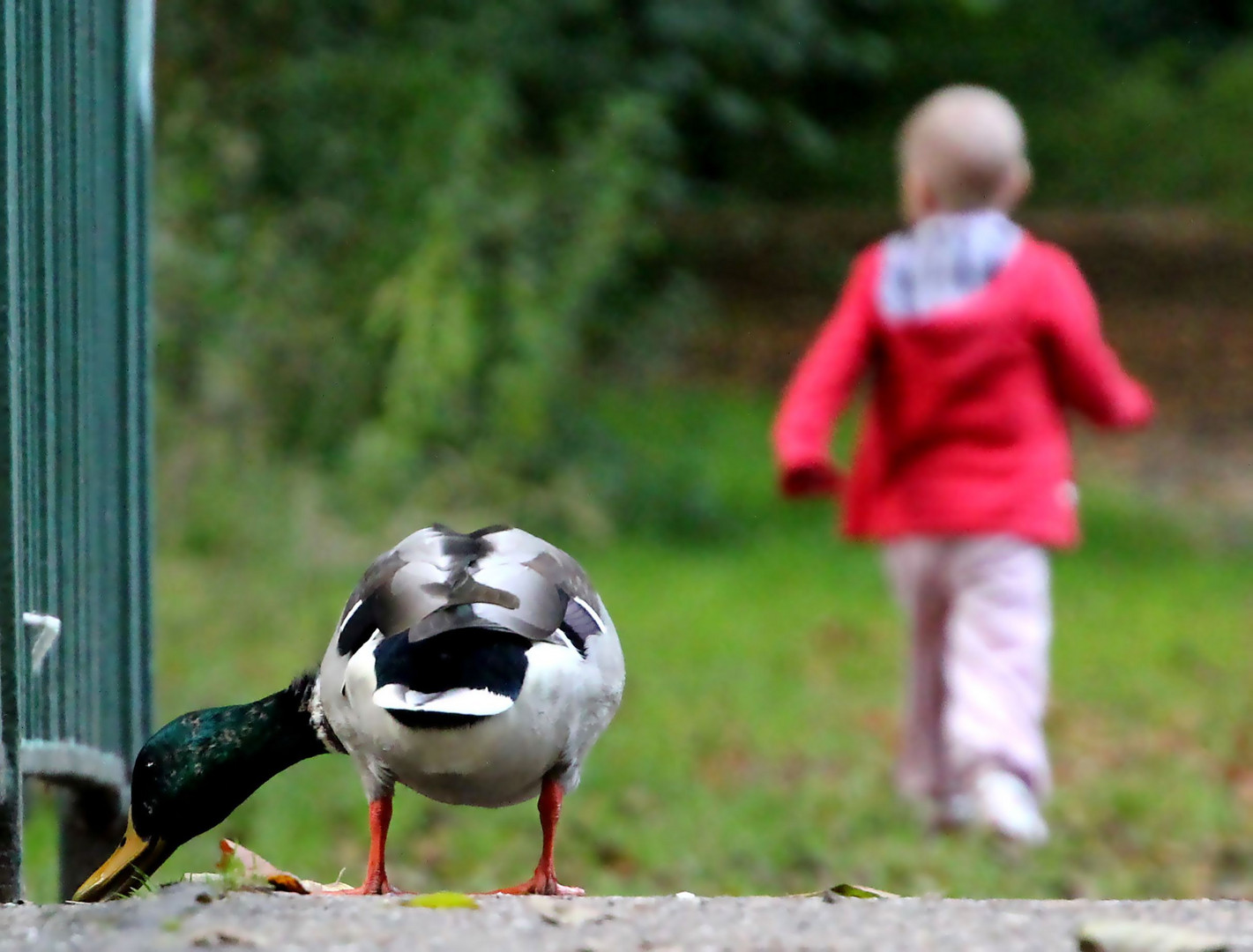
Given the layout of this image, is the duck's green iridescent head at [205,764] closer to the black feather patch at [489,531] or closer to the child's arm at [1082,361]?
the black feather patch at [489,531]

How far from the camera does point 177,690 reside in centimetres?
656

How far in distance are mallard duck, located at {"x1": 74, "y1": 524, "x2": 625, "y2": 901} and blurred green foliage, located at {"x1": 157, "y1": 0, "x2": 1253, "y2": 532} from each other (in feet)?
20.9

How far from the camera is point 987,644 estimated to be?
578 centimetres

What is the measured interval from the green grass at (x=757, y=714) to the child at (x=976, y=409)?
38 centimetres

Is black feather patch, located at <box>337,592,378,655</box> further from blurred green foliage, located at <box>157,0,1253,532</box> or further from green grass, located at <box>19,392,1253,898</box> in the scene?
blurred green foliage, located at <box>157,0,1253,532</box>

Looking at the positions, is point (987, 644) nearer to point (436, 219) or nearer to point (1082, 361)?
point (1082, 361)

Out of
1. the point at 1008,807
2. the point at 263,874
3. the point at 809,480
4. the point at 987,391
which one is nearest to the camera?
the point at 263,874

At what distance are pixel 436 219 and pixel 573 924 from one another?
751cm

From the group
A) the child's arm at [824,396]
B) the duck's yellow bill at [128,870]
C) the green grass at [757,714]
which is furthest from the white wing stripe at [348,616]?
the child's arm at [824,396]

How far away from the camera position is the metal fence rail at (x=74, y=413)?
301 cm

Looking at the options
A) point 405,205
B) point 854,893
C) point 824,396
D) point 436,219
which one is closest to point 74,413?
point 854,893

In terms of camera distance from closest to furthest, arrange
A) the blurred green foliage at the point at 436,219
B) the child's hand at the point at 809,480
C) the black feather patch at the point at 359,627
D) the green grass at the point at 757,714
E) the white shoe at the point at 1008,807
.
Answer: the black feather patch at the point at 359,627
the green grass at the point at 757,714
the child's hand at the point at 809,480
the white shoe at the point at 1008,807
the blurred green foliage at the point at 436,219

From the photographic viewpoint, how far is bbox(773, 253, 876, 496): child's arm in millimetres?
5336

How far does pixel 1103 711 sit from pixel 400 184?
452 cm
